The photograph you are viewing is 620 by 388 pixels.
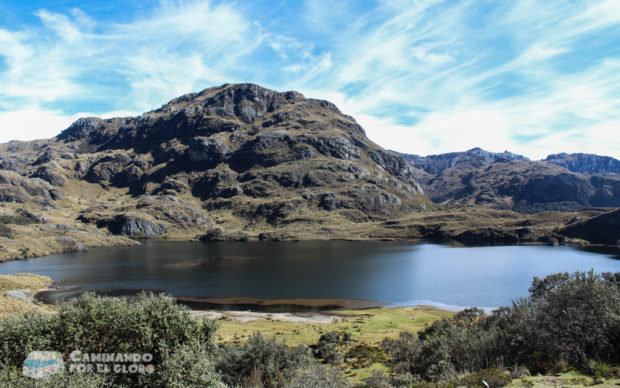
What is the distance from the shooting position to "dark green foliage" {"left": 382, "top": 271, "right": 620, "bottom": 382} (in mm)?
20016

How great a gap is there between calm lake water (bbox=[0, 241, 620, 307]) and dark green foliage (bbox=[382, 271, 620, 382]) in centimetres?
4982

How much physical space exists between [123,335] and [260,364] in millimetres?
10481

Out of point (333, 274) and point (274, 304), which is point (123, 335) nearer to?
point (274, 304)

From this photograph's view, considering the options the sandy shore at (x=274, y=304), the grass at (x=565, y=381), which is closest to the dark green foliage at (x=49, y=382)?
the grass at (x=565, y=381)

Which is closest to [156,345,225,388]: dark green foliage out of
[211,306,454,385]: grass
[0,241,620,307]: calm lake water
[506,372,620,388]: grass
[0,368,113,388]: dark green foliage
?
[0,368,113,388]: dark green foliage

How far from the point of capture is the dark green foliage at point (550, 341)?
20016mm

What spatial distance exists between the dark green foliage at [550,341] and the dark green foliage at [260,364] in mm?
9227

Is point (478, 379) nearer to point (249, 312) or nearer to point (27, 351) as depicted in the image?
point (27, 351)

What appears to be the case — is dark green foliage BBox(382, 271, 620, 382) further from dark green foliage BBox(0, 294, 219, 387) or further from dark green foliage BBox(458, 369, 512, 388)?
dark green foliage BBox(0, 294, 219, 387)

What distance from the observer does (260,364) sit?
87.8 ft

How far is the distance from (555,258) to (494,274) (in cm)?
5417

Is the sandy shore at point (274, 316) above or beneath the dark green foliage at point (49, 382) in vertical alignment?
beneath

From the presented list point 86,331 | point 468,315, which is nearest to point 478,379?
point 86,331

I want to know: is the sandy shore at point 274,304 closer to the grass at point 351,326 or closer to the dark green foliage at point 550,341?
the grass at point 351,326
